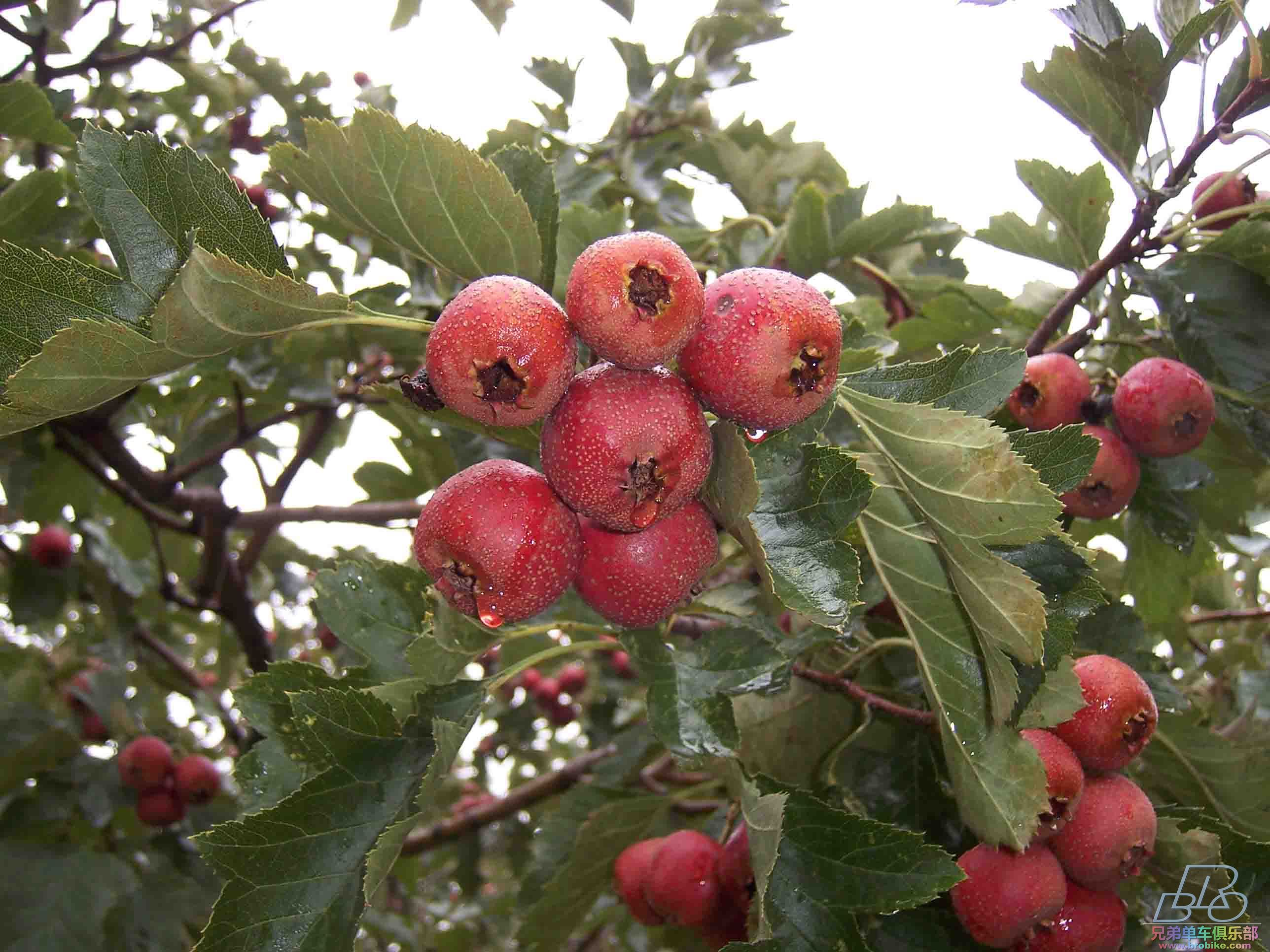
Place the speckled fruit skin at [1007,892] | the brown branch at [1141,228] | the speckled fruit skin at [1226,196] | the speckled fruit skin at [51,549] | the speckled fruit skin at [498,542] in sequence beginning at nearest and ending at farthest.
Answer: the speckled fruit skin at [498,542] → the speckled fruit skin at [1007,892] → the brown branch at [1141,228] → the speckled fruit skin at [1226,196] → the speckled fruit skin at [51,549]

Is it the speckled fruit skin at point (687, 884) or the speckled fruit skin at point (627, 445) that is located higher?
the speckled fruit skin at point (627, 445)

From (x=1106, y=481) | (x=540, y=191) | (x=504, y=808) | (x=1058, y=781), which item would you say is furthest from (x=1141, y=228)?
(x=504, y=808)

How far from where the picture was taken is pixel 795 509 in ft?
3.90

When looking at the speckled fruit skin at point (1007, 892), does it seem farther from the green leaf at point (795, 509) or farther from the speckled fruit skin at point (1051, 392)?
the speckled fruit skin at point (1051, 392)

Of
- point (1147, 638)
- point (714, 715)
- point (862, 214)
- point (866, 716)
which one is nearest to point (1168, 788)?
point (1147, 638)

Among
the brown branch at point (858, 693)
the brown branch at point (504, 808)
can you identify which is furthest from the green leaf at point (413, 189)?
the brown branch at point (504, 808)

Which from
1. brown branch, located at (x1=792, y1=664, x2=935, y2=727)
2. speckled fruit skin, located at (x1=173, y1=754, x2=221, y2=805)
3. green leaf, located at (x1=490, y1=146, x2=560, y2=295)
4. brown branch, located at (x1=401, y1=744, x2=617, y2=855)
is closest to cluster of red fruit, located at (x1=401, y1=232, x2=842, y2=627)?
green leaf, located at (x1=490, y1=146, x2=560, y2=295)

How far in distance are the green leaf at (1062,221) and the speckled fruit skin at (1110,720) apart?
37.0 inches

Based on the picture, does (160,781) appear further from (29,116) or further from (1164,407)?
(1164,407)

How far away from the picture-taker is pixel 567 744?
5.36 meters

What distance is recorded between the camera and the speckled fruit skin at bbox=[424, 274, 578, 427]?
40.5 inches

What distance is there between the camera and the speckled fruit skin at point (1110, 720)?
1.43 meters

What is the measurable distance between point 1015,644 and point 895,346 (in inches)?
24.9

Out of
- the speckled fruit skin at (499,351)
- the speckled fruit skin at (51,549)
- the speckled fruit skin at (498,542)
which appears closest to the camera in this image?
the speckled fruit skin at (499,351)
